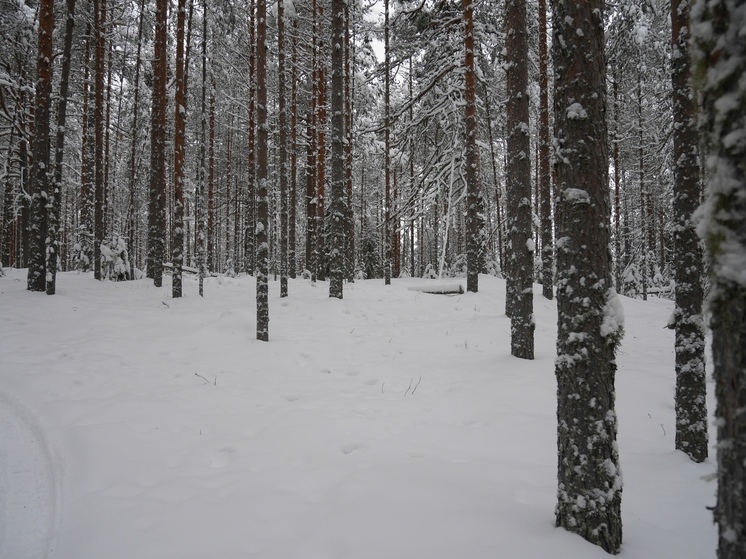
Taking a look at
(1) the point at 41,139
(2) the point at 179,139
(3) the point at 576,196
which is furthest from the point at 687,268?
(1) the point at 41,139

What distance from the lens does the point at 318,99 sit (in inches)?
610

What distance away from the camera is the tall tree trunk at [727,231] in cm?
115

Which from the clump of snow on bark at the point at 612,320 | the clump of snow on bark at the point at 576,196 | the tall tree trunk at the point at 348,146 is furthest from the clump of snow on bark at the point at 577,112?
the tall tree trunk at the point at 348,146

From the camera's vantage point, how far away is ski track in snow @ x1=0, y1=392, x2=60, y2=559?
109 inches

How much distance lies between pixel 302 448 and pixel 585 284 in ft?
10.0

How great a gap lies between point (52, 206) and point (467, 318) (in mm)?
11652

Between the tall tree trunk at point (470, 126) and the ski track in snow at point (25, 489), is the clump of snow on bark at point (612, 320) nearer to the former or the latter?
the ski track in snow at point (25, 489)

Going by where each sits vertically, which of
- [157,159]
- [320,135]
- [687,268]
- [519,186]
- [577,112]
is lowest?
[687,268]

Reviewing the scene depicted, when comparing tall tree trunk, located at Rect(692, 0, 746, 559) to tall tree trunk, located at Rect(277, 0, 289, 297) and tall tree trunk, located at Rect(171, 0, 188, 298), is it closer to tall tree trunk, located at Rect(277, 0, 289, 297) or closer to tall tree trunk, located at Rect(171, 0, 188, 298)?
tall tree trunk, located at Rect(277, 0, 289, 297)

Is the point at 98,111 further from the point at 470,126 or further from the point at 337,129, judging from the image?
the point at 470,126

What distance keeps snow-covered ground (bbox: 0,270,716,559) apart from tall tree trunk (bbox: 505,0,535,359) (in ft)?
2.17

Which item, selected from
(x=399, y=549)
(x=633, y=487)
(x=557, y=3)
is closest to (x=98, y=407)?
(x=399, y=549)

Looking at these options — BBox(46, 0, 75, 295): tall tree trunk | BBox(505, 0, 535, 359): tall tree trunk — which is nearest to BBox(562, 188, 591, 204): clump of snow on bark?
BBox(505, 0, 535, 359): tall tree trunk

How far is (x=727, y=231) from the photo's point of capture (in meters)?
1.20
